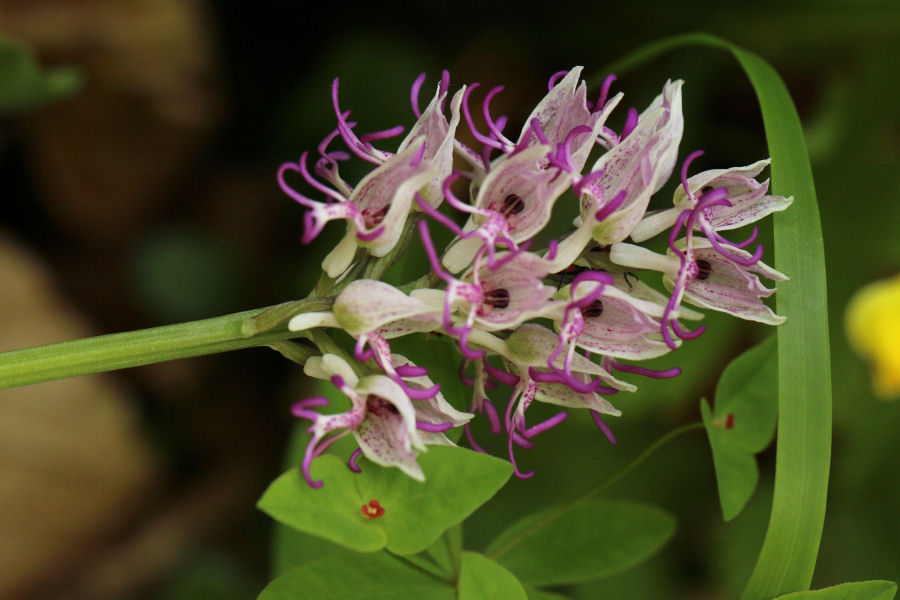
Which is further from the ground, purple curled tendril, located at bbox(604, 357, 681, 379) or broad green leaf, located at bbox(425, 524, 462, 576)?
purple curled tendril, located at bbox(604, 357, 681, 379)

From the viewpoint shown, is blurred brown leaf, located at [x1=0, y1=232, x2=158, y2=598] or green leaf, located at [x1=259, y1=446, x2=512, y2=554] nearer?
green leaf, located at [x1=259, y1=446, x2=512, y2=554]

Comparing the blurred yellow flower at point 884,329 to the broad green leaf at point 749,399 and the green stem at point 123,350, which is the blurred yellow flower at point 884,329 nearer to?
the broad green leaf at point 749,399

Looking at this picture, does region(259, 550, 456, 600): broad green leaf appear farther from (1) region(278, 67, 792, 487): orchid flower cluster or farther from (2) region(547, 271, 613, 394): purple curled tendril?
(2) region(547, 271, 613, 394): purple curled tendril

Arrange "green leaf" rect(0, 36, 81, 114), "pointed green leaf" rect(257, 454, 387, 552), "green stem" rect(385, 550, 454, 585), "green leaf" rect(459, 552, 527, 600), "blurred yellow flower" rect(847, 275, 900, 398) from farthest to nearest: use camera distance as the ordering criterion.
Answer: "green leaf" rect(0, 36, 81, 114) → "blurred yellow flower" rect(847, 275, 900, 398) → "green stem" rect(385, 550, 454, 585) → "green leaf" rect(459, 552, 527, 600) → "pointed green leaf" rect(257, 454, 387, 552)

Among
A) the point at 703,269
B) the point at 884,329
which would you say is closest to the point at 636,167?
the point at 703,269

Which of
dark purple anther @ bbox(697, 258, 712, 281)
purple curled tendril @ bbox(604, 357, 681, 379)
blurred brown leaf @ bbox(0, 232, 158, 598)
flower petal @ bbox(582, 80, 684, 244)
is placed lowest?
blurred brown leaf @ bbox(0, 232, 158, 598)

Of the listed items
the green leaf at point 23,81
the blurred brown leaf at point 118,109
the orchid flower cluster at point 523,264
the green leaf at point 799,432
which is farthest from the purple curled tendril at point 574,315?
the blurred brown leaf at point 118,109

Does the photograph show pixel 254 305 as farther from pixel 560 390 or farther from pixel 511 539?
pixel 560 390

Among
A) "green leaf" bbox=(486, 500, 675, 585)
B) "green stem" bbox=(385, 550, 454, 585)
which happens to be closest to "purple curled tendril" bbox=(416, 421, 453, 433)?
"green stem" bbox=(385, 550, 454, 585)
